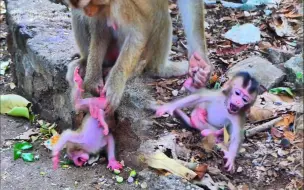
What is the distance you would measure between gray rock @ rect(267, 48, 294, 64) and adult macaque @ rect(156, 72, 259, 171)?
135 centimetres

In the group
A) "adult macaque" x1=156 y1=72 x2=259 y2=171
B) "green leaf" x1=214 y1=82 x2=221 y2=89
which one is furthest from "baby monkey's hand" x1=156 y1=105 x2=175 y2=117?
"green leaf" x1=214 y1=82 x2=221 y2=89

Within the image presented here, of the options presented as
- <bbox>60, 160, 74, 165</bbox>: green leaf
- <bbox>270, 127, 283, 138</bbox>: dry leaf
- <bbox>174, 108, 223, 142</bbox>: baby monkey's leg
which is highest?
<bbox>174, 108, 223, 142</bbox>: baby monkey's leg

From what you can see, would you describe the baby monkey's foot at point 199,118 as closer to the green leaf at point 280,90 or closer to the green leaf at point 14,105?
the green leaf at point 280,90

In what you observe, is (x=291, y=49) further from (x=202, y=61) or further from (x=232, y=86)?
(x=232, y=86)

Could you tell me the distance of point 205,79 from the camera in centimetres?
456

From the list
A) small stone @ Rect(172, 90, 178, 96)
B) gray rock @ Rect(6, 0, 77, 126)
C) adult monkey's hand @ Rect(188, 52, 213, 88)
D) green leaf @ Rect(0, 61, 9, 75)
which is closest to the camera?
adult monkey's hand @ Rect(188, 52, 213, 88)

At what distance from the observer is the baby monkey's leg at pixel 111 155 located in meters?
4.45

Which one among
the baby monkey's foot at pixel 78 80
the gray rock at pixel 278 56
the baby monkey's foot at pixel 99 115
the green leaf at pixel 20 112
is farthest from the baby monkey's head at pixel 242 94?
the green leaf at pixel 20 112

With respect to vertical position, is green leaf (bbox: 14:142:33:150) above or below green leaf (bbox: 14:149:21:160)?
below

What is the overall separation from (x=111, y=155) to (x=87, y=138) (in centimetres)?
22

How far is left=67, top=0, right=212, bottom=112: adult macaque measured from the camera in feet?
14.7

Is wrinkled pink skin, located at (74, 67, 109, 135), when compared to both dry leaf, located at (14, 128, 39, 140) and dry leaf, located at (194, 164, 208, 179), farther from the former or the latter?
dry leaf, located at (14, 128, 39, 140)

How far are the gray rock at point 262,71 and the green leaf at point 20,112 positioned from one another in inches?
72.6

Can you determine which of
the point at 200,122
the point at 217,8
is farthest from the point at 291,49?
the point at 200,122
